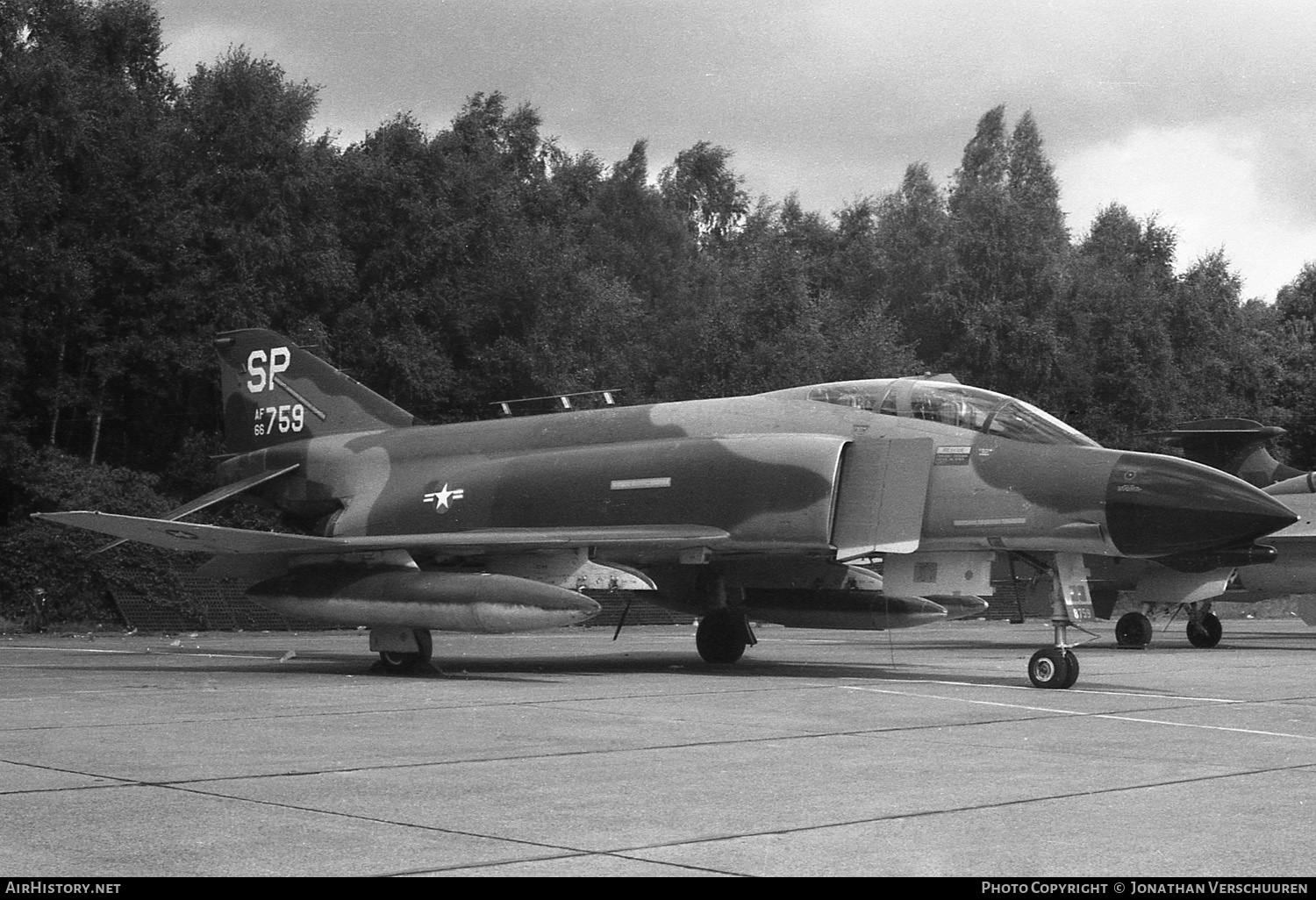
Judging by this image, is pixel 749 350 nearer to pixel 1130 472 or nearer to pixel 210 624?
pixel 210 624

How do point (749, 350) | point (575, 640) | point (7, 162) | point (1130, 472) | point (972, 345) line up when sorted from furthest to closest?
point (972, 345) < point (749, 350) < point (7, 162) < point (575, 640) < point (1130, 472)

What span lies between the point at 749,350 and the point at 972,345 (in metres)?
10.6

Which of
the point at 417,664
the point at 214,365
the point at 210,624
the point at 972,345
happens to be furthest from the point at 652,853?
the point at 972,345

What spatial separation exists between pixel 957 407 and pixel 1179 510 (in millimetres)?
2519

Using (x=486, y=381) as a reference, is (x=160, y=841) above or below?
below

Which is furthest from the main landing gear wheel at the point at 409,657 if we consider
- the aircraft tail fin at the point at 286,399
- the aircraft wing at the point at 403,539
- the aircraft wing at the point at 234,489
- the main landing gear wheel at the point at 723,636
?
the aircraft tail fin at the point at 286,399

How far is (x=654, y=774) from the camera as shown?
750 cm

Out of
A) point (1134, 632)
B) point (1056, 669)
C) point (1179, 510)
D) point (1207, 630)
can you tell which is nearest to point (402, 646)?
point (1056, 669)

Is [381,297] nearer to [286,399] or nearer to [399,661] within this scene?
[286,399]

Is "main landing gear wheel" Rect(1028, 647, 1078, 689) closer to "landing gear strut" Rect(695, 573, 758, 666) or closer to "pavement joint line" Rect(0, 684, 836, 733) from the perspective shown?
"pavement joint line" Rect(0, 684, 836, 733)

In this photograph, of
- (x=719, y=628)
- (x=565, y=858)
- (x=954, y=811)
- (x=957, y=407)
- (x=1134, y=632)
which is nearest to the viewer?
(x=565, y=858)

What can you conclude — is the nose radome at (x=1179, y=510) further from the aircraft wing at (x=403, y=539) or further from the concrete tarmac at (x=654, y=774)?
the aircraft wing at (x=403, y=539)

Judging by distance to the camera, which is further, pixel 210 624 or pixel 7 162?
pixel 7 162

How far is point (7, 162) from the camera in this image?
2755cm
